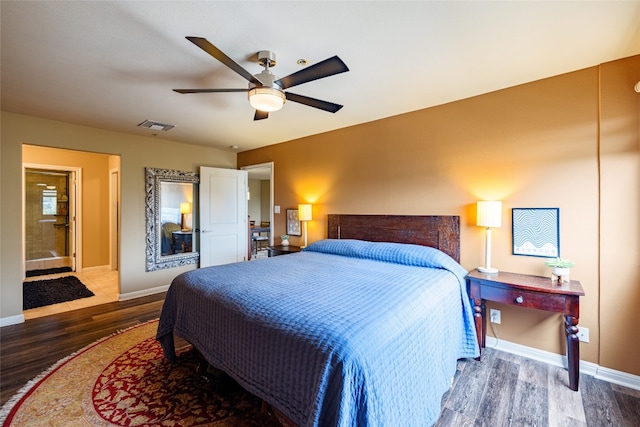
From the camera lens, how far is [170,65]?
2.12 metres

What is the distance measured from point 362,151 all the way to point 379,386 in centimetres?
289

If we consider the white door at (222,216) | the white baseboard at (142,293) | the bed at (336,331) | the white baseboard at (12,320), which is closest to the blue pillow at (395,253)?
the bed at (336,331)

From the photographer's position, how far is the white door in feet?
15.6

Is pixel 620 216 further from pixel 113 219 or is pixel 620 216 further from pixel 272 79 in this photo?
pixel 113 219

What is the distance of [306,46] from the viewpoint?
1.88m

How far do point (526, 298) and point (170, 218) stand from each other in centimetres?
476

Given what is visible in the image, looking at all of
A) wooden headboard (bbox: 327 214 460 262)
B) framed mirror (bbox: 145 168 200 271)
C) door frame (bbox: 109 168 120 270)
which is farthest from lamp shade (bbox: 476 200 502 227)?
door frame (bbox: 109 168 120 270)

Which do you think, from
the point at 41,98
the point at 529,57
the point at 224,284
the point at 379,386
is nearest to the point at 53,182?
the point at 41,98

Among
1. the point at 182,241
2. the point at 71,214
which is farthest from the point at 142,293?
the point at 71,214

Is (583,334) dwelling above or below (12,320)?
above

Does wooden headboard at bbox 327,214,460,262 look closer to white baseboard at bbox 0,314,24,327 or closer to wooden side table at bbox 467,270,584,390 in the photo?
wooden side table at bbox 467,270,584,390

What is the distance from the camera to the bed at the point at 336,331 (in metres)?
1.16

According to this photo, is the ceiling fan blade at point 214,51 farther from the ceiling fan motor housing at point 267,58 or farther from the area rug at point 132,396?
the area rug at point 132,396

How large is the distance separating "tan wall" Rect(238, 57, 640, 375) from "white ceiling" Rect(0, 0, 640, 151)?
0.22 m
